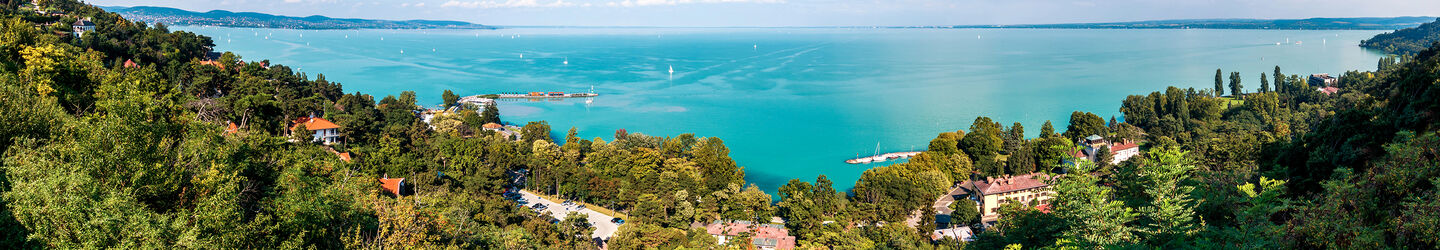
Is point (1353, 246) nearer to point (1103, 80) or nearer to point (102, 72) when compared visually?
point (102, 72)

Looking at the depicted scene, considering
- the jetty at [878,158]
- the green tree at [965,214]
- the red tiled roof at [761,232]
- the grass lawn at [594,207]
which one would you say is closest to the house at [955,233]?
the green tree at [965,214]

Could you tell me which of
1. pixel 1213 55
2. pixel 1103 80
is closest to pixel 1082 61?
pixel 1213 55

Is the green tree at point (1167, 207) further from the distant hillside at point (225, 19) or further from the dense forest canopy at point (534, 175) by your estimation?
the distant hillside at point (225, 19)

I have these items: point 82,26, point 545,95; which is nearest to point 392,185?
point 82,26

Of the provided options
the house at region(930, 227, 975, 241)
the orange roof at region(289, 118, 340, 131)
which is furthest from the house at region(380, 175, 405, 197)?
the house at region(930, 227, 975, 241)

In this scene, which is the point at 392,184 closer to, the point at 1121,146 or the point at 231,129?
the point at 231,129
